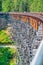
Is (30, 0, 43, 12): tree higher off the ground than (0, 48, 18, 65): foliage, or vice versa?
(30, 0, 43, 12): tree

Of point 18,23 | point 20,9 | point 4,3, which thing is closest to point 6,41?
point 18,23

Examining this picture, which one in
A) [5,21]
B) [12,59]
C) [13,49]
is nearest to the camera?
[12,59]

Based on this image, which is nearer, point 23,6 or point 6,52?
point 6,52

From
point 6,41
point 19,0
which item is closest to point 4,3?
point 19,0

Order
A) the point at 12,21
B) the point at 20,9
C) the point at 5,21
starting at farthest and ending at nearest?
the point at 20,9 < the point at 5,21 < the point at 12,21

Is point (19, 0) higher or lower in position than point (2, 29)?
higher

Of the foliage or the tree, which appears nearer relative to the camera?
the foliage

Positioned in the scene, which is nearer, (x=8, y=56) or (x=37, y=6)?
(x=8, y=56)

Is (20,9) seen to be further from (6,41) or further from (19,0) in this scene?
(6,41)

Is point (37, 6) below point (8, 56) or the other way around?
the other way around

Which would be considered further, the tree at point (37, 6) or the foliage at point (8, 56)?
the tree at point (37, 6)

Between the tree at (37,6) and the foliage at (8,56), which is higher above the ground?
the tree at (37,6)
